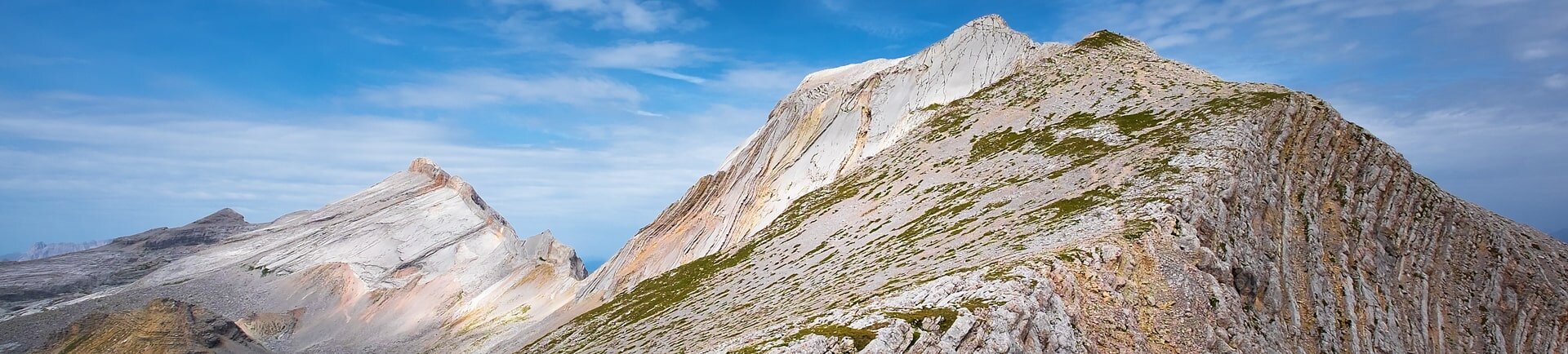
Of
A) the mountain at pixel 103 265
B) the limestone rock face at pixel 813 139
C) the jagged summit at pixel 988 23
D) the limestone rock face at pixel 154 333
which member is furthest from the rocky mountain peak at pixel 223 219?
the jagged summit at pixel 988 23

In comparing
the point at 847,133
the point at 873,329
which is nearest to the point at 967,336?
the point at 873,329

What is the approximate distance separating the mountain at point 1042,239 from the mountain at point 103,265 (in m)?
23.5

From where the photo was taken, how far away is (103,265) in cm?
12369

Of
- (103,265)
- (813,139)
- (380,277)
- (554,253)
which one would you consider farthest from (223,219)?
(813,139)

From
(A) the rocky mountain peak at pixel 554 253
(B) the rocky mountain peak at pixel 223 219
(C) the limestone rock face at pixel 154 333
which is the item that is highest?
(B) the rocky mountain peak at pixel 223 219

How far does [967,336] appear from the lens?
26.7m

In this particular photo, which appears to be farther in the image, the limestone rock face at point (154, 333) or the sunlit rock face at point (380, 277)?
the sunlit rock face at point (380, 277)

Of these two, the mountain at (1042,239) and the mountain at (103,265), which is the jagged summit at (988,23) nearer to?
the mountain at (1042,239)

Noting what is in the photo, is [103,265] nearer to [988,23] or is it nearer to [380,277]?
[380,277]

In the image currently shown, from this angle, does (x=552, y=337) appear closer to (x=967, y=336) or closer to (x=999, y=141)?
(x=999, y=141)

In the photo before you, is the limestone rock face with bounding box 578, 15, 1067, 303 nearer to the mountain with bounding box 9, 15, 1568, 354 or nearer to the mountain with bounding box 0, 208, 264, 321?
the mountain with bounding box 9, 15, 1568, 354

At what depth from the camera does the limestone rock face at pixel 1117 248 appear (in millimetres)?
29844

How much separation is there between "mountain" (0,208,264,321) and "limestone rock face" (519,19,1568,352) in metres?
91.4

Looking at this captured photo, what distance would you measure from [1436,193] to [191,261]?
143 metres
